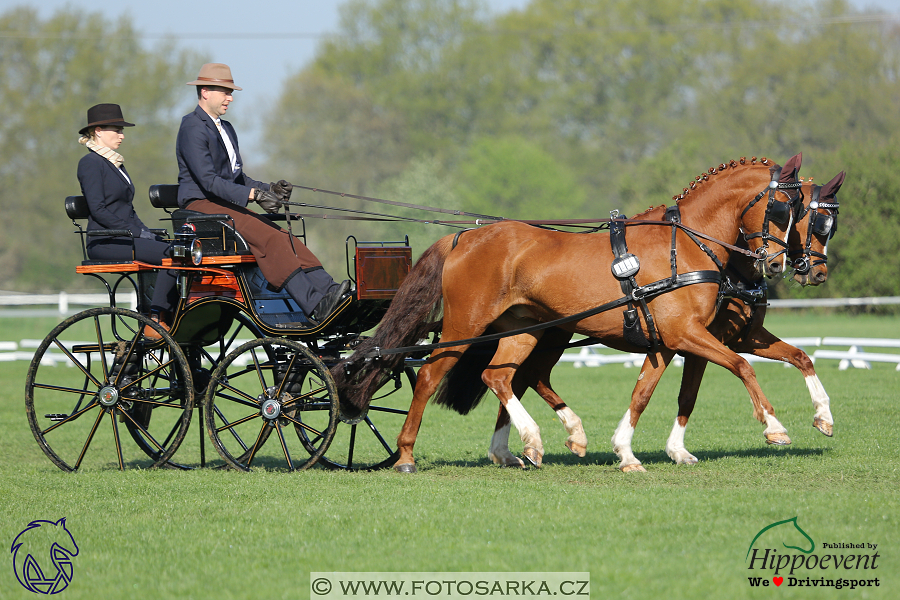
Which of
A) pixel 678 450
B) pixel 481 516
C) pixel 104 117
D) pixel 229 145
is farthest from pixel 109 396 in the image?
pixel 678 450

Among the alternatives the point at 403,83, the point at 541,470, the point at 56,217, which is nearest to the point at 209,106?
the point at 541,470

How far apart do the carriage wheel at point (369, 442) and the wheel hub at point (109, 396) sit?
4.51ft

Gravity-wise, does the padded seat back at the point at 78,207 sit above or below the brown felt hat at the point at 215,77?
below

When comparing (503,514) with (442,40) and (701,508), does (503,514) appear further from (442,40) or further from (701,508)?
(442,40)

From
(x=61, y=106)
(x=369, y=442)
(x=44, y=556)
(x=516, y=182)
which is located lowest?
(x=369, y=442)

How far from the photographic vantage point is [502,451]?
7461mm

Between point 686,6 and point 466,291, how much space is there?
4528 centimetres

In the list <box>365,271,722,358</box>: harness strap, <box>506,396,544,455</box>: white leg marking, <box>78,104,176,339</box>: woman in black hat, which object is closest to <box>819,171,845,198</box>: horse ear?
<box>365,271,722,358</box>: harness strap

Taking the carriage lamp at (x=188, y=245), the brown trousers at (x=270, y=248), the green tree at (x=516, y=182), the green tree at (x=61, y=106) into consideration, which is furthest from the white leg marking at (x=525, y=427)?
the green tree at (x=516, y=182)

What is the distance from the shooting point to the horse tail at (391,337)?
6.96 metres

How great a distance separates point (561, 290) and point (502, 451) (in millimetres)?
1491

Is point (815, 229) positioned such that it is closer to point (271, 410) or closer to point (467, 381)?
point (467, 381)

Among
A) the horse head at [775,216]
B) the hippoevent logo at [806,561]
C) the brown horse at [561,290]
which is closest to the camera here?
the hippoevent logo at [806,561]

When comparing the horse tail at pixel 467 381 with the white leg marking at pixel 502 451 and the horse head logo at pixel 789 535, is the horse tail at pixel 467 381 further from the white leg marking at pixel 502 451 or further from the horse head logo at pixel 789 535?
the horse head logo at pixel 789 535
